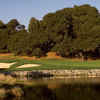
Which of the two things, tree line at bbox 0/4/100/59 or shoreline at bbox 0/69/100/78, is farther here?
tree line at bbox 0/4/100/59

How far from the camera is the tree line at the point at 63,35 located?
56719mm

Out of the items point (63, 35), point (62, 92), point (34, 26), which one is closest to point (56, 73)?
point (62, 92)

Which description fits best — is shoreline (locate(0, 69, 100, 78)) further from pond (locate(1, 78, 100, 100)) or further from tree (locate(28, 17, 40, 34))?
tree (locate(28, 17, 40, 34))

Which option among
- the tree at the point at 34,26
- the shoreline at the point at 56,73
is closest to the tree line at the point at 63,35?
the tree at the point at 34,26

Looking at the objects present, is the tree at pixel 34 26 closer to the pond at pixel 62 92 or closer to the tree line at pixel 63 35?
the tree line at pixel 63 35

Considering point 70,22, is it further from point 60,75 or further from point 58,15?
point 60,75

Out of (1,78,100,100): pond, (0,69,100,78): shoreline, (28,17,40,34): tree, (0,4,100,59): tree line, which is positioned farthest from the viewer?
(28,17,40,34): tree

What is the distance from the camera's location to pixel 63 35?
6009 cm

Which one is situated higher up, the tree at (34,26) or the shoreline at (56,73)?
the tree at (34,26)

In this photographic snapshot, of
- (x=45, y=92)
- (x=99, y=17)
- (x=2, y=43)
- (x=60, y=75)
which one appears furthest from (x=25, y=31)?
(x=45, y=92)

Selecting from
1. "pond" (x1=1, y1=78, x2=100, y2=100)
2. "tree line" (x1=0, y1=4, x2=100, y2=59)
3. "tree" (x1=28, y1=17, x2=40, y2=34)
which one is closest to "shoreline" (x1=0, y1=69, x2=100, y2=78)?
"pond" (x1=1, y1=78, x2=100, y2=100)

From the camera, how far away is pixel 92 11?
62.3m

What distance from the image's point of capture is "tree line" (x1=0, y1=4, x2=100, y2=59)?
186 feet

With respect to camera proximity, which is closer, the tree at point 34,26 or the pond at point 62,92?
the pond at point 62,92
